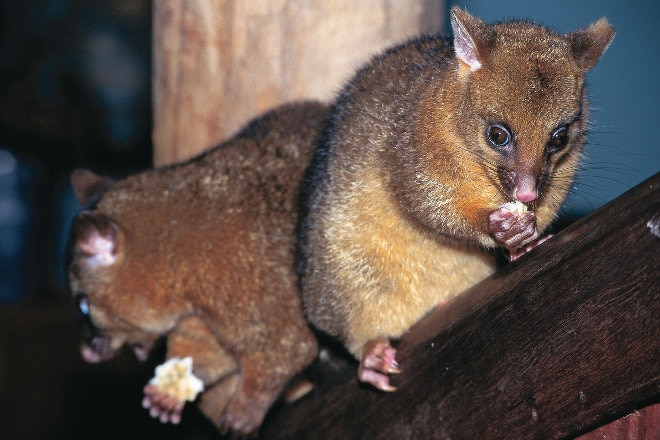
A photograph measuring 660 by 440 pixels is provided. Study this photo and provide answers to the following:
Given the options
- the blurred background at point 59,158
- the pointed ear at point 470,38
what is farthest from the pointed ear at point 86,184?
the pointed ear at point 470,38

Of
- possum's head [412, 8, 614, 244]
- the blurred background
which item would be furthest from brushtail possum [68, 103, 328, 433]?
the blurred background

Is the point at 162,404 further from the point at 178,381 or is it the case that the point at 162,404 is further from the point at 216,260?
the point at 216,260

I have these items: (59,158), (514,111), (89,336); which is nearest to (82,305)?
(89,336)

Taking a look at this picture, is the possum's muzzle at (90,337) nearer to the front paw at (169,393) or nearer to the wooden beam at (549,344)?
the front paw at (169,393)

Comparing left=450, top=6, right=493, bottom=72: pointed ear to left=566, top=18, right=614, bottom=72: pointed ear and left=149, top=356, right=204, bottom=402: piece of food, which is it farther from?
left=149, top=356, right=204, bottom=402: piece of food

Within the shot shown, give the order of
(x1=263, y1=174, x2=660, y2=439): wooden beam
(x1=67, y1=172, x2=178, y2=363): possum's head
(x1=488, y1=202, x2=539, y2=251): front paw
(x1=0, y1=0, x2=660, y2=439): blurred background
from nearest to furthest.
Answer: (x1=263, y1=174, x2=660, y2=439): wooden beam → (x1=488, y1=202, x2=539, y2=251): front paw → (x1=67, y1=172, x2=178, y2=363): possum's head → (x1=0, y1=0, x2=660, y2=439): blurred background

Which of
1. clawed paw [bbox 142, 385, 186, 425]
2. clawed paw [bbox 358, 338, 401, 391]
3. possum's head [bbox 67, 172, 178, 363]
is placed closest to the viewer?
clawed paw [bbox 358, 338, 401, 391]

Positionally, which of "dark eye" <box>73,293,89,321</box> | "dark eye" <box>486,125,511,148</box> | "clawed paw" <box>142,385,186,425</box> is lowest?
"clawed paw" <box>142,385,186,425</box>
